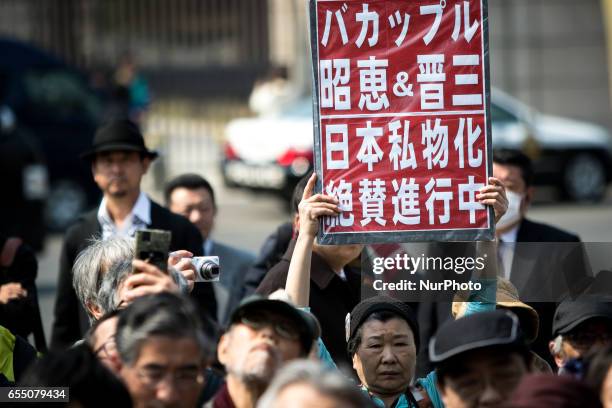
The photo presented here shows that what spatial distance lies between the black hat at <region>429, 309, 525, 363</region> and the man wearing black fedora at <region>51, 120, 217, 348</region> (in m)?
2.53

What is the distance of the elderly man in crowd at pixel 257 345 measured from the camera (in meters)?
4.61

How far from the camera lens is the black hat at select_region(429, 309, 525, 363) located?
4559mm

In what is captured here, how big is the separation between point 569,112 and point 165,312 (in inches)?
805

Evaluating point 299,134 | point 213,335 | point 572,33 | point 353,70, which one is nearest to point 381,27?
point 353,70

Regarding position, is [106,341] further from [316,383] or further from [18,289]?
[18,289]

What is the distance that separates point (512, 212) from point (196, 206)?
1.84 m

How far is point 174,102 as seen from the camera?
2497 cm

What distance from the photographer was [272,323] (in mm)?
4750

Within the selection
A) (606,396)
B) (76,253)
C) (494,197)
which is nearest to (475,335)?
(606,396)

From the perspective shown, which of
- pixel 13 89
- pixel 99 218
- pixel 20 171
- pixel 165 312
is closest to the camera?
pixel 165 312

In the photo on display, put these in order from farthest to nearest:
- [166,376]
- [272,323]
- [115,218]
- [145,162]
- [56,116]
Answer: [56,116] < [145,162] < [115,218] < [272,323] < [166,376]

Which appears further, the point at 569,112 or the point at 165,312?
the point at 569,112

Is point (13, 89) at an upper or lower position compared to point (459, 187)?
upper

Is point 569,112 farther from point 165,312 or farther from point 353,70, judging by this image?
point 165,312
